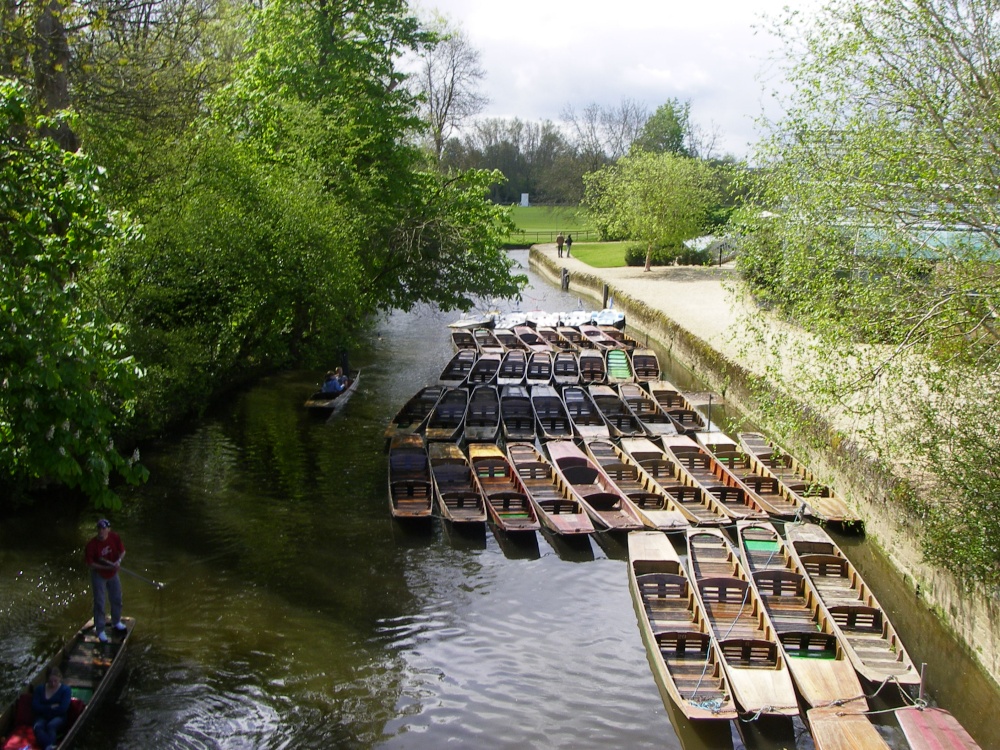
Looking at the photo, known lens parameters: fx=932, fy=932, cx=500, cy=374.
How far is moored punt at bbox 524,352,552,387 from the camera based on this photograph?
86.0 feet

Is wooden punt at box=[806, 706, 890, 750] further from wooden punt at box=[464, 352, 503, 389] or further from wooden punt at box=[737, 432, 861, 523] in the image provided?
wooden punt at box=[464, 352, 503, 389]

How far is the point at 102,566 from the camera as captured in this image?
1167 centimetres

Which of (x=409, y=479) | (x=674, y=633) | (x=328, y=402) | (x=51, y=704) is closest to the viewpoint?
(x=51, y=704)

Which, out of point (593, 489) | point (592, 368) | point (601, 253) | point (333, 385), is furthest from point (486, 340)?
point (601, 253)

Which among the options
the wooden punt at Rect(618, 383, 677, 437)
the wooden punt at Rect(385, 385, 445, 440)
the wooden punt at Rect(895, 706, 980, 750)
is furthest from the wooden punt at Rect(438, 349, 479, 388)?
the wooden punt at Rect(895, 706, 980, 750)

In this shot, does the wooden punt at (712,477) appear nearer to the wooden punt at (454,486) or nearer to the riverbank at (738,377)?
the riverbank at (738,377)

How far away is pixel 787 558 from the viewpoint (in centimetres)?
1434

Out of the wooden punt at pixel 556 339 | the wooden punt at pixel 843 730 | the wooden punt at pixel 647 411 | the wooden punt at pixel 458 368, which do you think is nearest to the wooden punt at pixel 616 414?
the wooden punt at pixel 647 411

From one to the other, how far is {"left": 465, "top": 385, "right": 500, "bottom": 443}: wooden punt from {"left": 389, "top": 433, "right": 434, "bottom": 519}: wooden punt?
1.46m

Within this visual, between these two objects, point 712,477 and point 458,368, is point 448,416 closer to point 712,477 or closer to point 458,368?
point 458,368

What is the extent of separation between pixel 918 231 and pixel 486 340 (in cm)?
2031

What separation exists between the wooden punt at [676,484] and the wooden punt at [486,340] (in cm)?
1042

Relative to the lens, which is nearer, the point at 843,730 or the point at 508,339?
the point at 843,730

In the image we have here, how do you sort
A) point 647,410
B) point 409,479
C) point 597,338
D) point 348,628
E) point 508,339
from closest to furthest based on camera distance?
point 348,628, point 409,479, point 647,410, point 597,338, point 508,339
